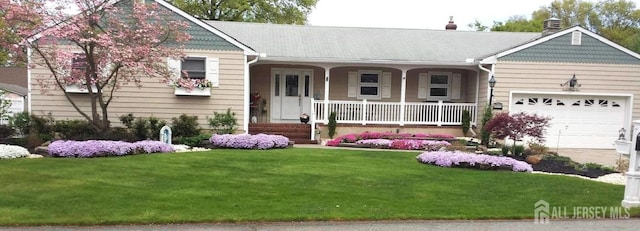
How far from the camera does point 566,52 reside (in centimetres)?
1541

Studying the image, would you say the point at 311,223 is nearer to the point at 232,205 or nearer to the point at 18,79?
the point at 232,205

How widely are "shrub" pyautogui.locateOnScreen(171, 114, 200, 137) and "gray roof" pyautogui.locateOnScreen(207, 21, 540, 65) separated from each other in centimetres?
326

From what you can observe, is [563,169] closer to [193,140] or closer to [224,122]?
[224,122]

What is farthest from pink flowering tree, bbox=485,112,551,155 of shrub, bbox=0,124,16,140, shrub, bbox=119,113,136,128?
shrub, bbox=0,124,16,140

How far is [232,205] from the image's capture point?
6.02m

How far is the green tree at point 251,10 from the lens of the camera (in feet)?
104

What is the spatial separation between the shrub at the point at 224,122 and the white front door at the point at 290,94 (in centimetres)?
281

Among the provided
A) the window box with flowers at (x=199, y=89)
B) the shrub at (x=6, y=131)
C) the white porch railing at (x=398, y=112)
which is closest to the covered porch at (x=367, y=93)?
the white porch railing at (x=398, y=112)

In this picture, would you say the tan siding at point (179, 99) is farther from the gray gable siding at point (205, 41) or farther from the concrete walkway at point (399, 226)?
the concrete walkway at point (399, 226)

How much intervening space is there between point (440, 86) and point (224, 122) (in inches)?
327

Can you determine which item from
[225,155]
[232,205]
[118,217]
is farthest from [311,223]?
[225,155]

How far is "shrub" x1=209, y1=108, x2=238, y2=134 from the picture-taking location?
13.9 meters

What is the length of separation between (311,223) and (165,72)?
8.52 meters

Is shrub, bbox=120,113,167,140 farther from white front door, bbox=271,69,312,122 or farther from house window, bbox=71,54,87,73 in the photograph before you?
white front door, bbox=271,69,312,122
